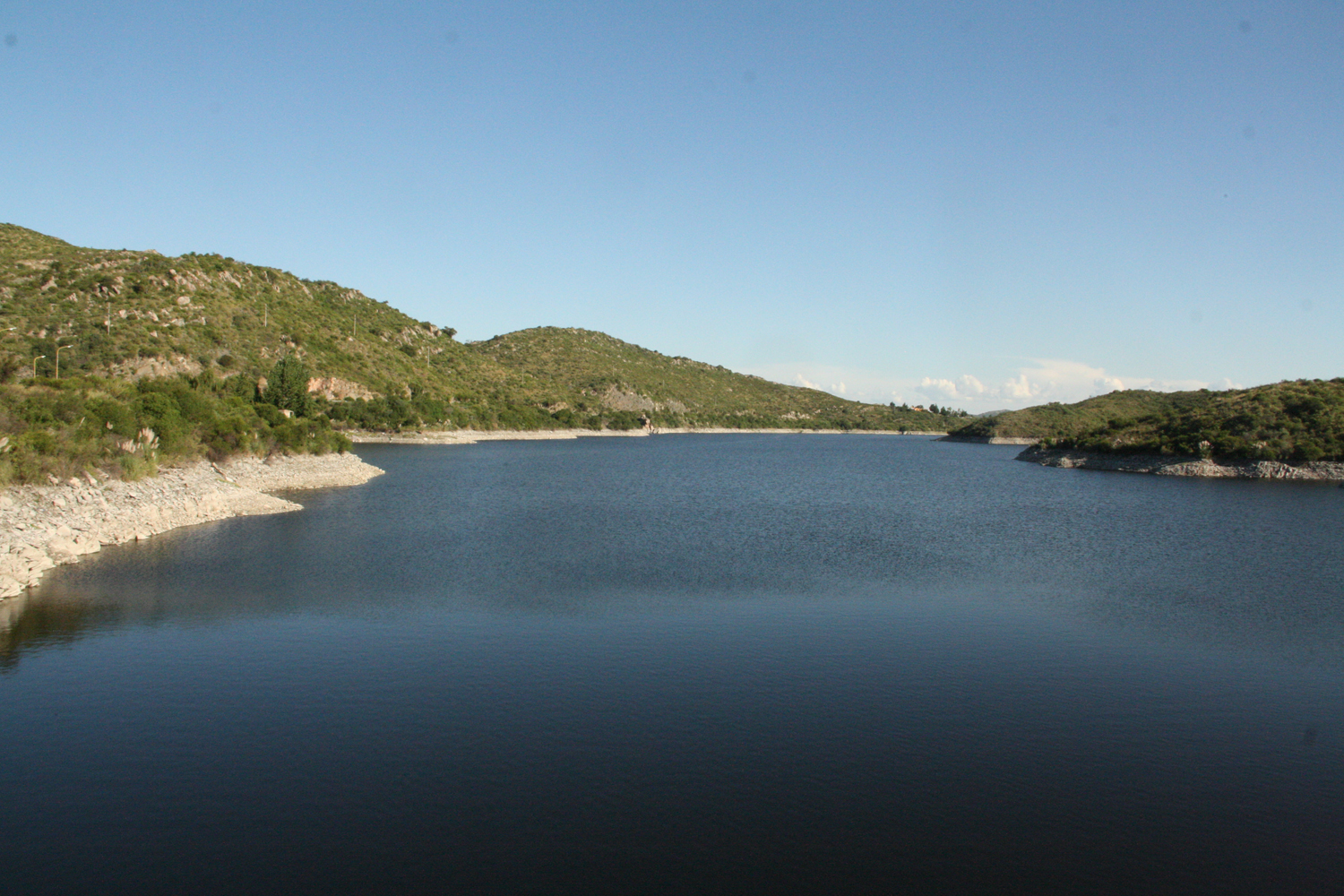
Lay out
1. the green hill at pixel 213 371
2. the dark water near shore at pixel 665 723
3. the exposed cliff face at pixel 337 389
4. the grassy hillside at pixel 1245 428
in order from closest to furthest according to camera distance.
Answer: the dark water near shore at pixel 665 723, the green hill at pixel 213 371, the grassy hillside at pixel 1245 428, the exposed cliff face at pixel 337 389

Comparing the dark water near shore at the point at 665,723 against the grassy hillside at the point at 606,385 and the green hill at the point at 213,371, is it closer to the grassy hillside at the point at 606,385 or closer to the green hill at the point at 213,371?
the green hill at the point at 213,371

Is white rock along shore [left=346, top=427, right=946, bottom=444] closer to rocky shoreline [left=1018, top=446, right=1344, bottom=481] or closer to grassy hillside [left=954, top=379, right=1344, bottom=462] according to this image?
rocky shoreline [left=1018, top=446, right=1344, bottom=481]

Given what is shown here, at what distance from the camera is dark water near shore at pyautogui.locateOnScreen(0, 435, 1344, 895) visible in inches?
350

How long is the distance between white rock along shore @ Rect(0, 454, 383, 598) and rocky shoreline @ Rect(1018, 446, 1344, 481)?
6732cm

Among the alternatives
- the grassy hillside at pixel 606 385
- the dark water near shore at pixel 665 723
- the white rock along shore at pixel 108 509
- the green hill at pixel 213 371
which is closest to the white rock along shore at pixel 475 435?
the green hill at pixel 213 371

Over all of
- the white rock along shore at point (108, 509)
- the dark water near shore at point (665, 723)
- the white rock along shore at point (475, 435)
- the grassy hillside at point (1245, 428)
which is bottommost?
the dark water near shore at point (665, 723)

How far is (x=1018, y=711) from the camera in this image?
13250 mm

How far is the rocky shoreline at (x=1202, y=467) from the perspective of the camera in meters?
63.0

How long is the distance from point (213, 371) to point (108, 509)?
51902 millimetres

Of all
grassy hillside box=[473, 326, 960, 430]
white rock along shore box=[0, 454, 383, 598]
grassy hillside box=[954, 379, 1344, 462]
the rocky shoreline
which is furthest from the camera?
grassy hillside box=[473, 326, 960, 430]

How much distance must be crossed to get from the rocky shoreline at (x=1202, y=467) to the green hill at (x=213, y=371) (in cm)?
6541

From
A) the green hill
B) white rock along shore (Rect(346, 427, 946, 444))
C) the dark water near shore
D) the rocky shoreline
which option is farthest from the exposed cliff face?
the rocky shoreline

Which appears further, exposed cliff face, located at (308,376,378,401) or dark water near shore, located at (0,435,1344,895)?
exposed cliff face, located at (308,376,378,401)

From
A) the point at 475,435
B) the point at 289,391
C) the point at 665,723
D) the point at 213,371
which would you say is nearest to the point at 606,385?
the point at 475,435
